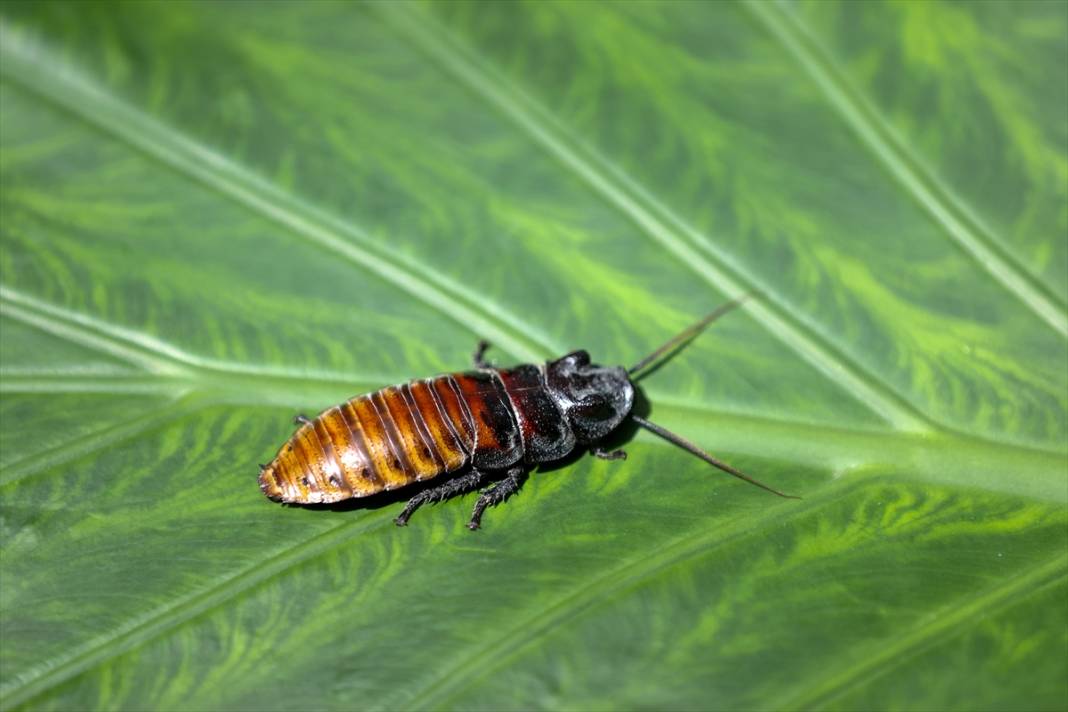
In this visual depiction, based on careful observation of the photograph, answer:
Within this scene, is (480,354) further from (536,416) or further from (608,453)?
(608,453)

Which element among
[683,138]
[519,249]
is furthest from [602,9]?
[519,249]

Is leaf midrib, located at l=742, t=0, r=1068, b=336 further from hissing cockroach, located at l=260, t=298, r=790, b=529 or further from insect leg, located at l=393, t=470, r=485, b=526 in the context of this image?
insect leg, located at l=393, t=470, r=485, b=526

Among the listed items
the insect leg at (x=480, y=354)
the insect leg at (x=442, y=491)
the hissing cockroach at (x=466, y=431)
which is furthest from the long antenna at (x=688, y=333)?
the insect leg at (x=442, y=491)

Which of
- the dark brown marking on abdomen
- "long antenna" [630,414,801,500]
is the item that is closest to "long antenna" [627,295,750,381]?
"long antenna" [630,414,801,500]

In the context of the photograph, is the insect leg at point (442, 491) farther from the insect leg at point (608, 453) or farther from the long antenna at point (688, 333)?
the long antenna at point (688, 333)

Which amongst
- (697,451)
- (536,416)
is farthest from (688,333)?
(536,416)

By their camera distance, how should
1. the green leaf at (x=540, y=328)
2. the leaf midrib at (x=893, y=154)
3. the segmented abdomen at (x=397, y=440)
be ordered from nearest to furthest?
the green leaf at (x=540, y=328) < the segmented abdomen at (x=397, y=440) < the leaf midrib at (x=893, y=154)
